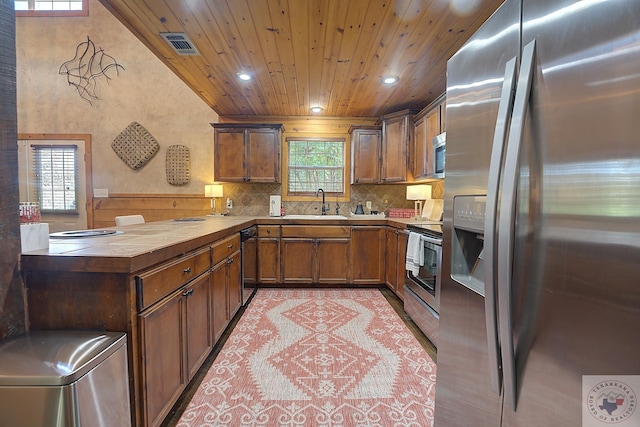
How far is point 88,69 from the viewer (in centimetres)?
470

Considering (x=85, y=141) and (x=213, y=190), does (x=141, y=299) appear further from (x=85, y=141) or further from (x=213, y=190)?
(x=85, y=141)

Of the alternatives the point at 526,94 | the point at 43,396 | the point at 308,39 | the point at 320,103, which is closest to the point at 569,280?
the point at 526,94

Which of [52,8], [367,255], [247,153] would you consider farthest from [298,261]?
[52,8]

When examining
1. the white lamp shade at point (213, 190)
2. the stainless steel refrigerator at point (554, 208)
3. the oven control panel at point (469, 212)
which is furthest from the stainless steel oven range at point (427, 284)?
the white lamp shade at point (213, 190)

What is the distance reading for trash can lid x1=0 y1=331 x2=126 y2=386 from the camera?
0.84m

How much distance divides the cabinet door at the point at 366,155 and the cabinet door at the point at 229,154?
1675 mm

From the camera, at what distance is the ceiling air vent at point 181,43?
224 centimetres

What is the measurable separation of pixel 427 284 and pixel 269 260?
6.71 feet

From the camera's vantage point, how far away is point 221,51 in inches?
97.0

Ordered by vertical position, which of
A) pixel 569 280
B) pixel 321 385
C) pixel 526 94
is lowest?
pixel 321 385

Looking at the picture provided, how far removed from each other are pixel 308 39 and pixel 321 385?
2626 millimetres

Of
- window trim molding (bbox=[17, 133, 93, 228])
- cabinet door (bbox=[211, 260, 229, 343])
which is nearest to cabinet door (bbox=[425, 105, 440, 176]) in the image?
cabinet door (bbox=[211, 260, 229, 343])

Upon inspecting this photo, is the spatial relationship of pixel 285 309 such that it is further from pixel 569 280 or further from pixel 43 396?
pixel 569 280

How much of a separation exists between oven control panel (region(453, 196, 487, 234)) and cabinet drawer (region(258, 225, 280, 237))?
2.81 m
